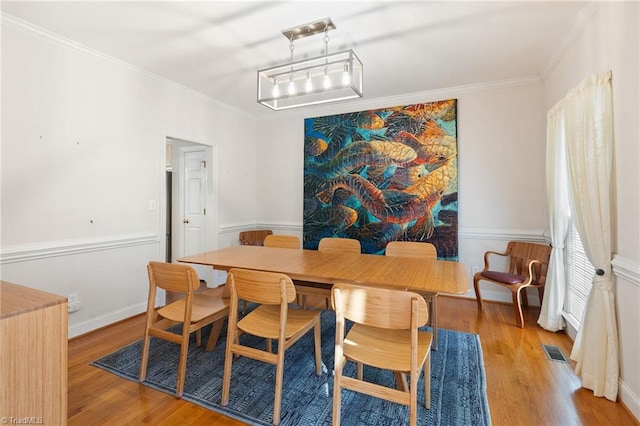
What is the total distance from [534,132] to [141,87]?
451 centimetres

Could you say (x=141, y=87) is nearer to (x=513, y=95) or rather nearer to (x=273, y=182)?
(x=273, y=182)

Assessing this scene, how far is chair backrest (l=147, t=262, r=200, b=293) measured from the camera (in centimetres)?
189

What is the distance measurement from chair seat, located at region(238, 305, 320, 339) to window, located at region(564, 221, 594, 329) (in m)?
2.30

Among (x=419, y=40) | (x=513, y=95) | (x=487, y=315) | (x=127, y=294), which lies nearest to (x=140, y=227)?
(x=127, y=294)

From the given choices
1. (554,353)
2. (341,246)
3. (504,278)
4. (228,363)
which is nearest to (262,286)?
(228,363)

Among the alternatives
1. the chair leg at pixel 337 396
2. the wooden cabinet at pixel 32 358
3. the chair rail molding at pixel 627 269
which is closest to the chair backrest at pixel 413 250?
the chair rail molding at pixel 627 269

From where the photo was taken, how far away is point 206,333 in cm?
276

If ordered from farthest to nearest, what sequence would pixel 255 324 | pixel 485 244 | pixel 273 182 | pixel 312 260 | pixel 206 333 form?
pixel 273 182 < pixel 485 244 < pixel 206 333 < pixel 312 260 < pixel 255 324

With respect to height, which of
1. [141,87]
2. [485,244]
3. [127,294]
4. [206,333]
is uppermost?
[141,87]

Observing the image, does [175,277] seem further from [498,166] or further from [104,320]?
[498,166]

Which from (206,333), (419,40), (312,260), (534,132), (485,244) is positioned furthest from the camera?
(485,244)

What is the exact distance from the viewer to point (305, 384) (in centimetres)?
201

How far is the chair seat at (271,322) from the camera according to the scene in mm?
1821

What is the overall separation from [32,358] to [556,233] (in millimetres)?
3851
